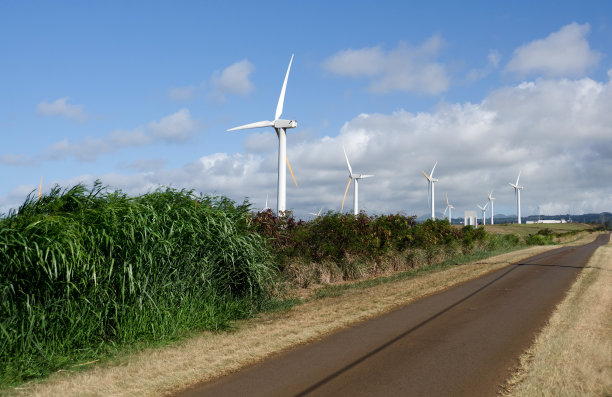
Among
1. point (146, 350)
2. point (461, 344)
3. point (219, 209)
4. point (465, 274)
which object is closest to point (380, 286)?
point (465, 274)

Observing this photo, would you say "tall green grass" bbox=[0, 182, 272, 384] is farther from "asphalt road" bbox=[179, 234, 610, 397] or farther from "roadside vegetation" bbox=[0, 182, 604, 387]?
"asphalt road" bbox=[179, 234, 610, 397]

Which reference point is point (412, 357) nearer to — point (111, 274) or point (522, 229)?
Answer: point (111, 274)

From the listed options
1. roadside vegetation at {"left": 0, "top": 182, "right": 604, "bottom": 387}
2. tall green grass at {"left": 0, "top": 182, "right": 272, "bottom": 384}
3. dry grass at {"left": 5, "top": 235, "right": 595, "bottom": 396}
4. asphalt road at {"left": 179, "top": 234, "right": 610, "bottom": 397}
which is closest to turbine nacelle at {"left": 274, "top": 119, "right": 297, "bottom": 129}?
roadside vegetation at {"left": 0, "top": 182, "right": 604, "bottom": 387}

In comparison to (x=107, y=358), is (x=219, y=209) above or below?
above

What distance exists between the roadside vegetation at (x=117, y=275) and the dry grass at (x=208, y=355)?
575mm

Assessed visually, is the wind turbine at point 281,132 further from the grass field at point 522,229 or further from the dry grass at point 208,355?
the grass field at point 522,229

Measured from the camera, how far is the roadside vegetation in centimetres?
762

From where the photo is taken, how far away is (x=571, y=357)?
24.5ft

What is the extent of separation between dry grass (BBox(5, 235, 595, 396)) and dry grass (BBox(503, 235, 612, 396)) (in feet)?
11.9

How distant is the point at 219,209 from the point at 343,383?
6286 mm

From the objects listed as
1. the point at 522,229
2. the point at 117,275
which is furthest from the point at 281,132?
the point at 522,229

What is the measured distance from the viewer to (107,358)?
26.1 feet

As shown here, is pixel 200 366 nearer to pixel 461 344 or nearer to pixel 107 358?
pixel 107 358

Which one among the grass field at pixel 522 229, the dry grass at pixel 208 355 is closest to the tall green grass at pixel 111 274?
the dry grass at pixel 208 355
